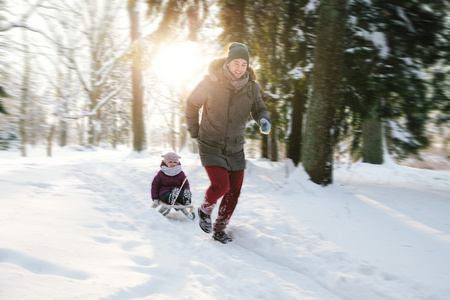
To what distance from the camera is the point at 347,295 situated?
2600 millimetres

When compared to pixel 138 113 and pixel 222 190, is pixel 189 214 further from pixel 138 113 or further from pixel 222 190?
pixel 138 113

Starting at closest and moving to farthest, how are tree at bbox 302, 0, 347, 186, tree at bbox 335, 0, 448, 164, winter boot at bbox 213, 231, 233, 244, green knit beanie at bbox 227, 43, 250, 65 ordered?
green knit beanie at bbox 227, 43, 250, 65 < winter boot at bbox 213, 231, 233, 244 < tree at bbox 302, 0, 347, 186 < tree at bbox 335, 0, 448, 164

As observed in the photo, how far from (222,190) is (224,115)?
2.63 ft

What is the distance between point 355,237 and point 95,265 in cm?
259

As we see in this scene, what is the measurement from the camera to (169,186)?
17.1 feet

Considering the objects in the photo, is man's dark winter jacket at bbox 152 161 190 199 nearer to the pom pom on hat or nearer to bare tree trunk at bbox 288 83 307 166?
the pom pom on hat

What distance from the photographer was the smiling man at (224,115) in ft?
10.8

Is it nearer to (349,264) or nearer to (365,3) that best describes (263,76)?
(365,3)

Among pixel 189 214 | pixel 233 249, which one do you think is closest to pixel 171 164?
pixel 189 214

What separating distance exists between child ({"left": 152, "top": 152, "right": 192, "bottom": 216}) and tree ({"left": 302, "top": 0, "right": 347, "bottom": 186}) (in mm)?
2305

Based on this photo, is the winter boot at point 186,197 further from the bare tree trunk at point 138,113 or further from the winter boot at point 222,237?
the bare tree trunk at point 138,113

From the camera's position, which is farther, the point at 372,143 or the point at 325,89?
the point at 372,143

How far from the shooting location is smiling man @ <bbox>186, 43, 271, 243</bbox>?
10.8ft

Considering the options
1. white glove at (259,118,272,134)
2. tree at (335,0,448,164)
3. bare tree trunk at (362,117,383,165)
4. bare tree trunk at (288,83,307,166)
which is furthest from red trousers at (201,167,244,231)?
bare tree trunk at (362,117,383,165)
